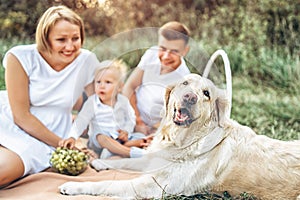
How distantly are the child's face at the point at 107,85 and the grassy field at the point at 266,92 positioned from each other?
1801 mm

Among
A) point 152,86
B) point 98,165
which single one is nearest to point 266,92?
point 98,165

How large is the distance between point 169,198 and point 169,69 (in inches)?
26.2

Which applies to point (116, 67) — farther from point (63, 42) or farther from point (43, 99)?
point (43, 99)

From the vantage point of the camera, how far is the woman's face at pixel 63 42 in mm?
3055

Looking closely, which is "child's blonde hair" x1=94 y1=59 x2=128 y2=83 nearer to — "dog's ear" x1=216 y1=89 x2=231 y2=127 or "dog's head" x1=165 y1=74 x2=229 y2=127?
"dog's head" x1=165 y1=74 x2=229 y2=127

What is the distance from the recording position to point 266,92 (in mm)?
5621

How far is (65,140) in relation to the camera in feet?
10.1

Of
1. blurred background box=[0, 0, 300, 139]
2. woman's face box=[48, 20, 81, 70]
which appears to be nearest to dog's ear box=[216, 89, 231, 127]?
woman's face box=[48, 20, 81, 70]

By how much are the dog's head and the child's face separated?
35cm

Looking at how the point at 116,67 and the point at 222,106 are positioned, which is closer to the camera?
the point at 222,106

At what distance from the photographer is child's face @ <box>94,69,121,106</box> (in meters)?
2.77

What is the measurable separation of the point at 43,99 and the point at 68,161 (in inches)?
17.0

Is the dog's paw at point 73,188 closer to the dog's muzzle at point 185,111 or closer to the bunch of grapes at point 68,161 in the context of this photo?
the bunch of grapes at point 68,161

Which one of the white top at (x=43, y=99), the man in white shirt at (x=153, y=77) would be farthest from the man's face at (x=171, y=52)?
the white top at (x=43, y=99)
